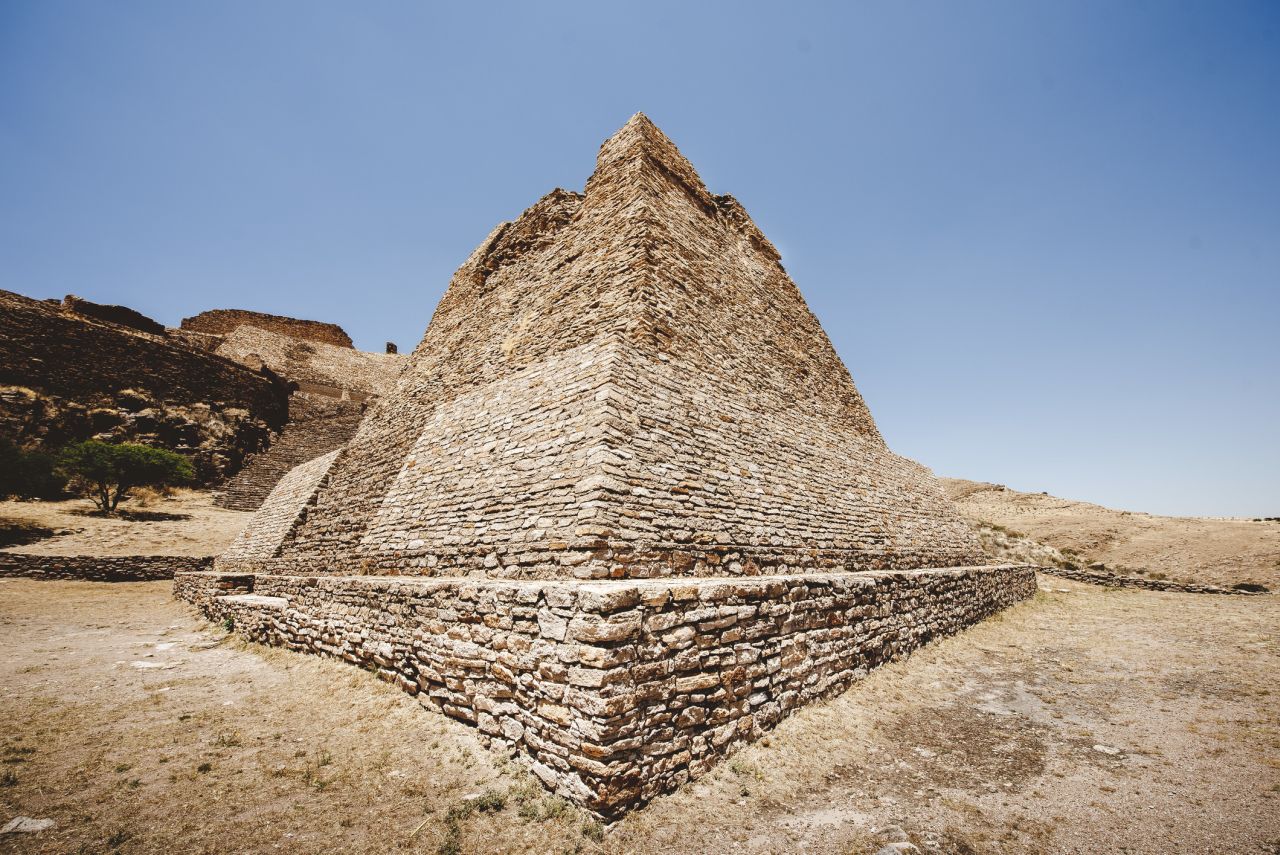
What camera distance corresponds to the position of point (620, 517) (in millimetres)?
5039

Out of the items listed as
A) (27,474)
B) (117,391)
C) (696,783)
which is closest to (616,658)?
(696,783)

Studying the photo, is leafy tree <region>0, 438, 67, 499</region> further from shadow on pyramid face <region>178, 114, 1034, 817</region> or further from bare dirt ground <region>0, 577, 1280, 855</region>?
bare dirt ground <region>0, 577, 1280, 855</region>

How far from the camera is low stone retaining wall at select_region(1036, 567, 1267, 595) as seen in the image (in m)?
14.6

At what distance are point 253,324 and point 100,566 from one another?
3244cm

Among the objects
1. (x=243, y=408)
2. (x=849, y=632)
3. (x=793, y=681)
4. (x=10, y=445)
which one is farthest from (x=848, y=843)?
(x=243, y=408)

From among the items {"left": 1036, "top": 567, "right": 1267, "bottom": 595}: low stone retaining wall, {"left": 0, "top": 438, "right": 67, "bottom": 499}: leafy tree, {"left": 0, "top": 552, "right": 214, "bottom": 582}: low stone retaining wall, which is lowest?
{"left": 0, "top": 552, "right": 214, "bottom": 582}: low stone retaining wall

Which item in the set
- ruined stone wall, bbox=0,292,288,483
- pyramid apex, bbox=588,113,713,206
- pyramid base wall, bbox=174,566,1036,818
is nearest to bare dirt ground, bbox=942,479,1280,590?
pyramid base wall, bbox=174,566,1036,818

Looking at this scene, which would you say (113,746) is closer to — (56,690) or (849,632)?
(56,690)

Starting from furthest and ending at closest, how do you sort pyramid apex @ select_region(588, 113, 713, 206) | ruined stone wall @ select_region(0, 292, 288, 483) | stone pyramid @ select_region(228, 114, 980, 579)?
ruined stone wall @ select_region(0, 292, 288, 483) < pyramid apex @ select_region(588, 113, 713, 206) < stone pyramid @ select_region(228, 114, 980, 579)

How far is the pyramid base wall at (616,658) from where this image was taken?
3.26 meters

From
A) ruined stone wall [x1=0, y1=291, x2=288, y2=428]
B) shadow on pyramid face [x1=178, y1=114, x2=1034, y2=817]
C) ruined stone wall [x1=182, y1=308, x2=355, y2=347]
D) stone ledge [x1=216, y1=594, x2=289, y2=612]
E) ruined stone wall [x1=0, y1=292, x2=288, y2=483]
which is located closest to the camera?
shadow on pyramid face [x1=178, y1=114, x2=1034, y2=817]

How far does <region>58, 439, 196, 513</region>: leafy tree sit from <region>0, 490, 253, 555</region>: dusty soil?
0.58 metres

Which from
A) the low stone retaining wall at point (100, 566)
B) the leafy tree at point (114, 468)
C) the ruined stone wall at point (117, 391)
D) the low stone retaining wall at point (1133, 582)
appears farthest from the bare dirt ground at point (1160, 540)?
the ruined stone wall at point (117, 391)

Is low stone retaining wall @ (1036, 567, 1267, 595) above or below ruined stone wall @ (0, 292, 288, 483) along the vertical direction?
below
